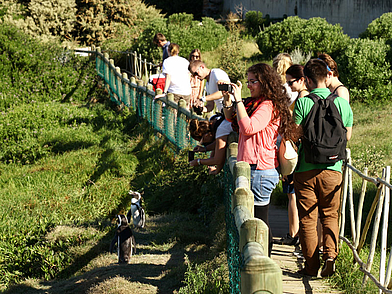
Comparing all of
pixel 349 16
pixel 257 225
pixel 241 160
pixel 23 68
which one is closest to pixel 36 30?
pixel 23 68

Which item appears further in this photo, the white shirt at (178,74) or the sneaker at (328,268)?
Answer: the white shirt at (178,74)

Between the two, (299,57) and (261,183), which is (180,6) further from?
(261,183)

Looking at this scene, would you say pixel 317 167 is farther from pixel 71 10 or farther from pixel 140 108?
pixel 71 10

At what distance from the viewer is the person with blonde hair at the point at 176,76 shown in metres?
8.25

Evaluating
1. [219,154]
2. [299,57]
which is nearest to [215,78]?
[219,154]

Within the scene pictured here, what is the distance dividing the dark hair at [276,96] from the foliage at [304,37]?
11675 millimetres

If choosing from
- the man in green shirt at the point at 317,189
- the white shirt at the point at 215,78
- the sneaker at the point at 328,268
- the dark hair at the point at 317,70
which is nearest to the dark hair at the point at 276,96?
the man in green shirt at the point at 317,189

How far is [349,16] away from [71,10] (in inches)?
479

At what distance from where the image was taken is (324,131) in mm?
4043

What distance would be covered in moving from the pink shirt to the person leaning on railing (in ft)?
2.76

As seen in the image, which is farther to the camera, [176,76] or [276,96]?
[176,76]

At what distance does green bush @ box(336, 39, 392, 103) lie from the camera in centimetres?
1262

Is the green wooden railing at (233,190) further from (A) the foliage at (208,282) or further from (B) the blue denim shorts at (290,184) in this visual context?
(B) the blue denim shorts at (290,184)

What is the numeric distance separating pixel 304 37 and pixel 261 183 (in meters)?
12.5
